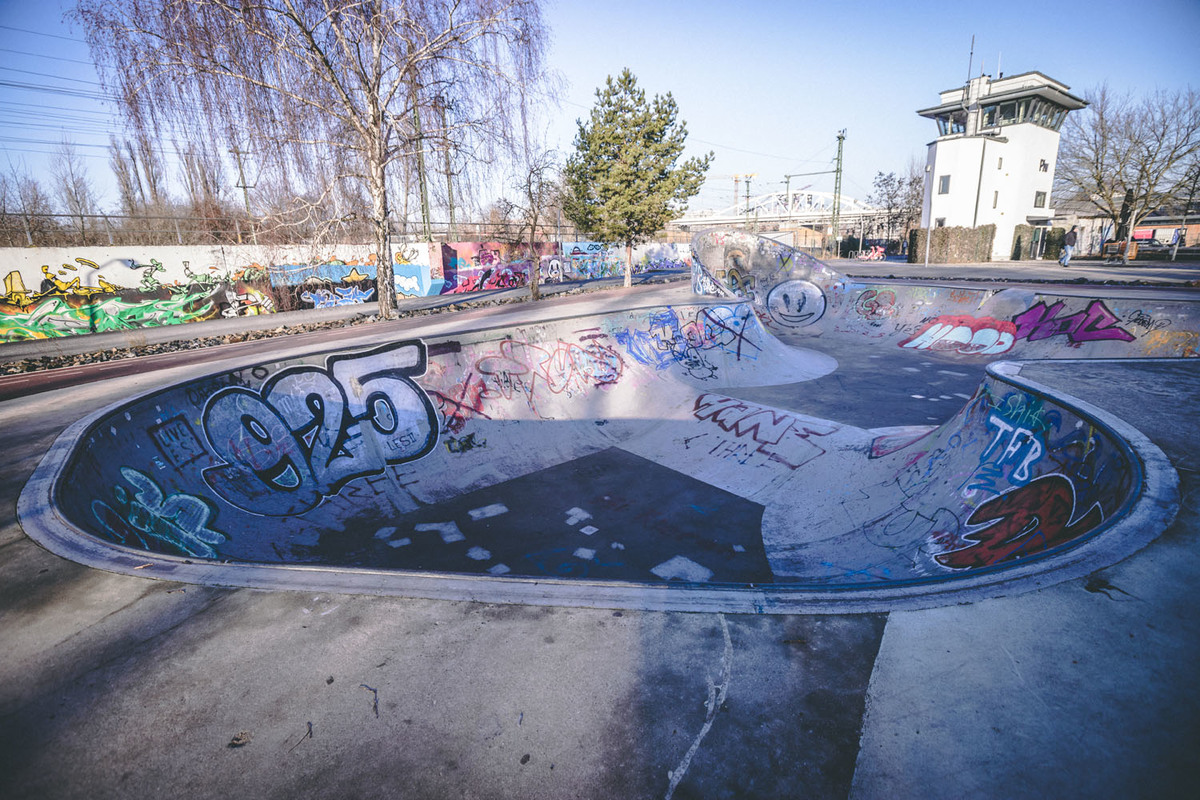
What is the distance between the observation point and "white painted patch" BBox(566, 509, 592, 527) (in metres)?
6.05

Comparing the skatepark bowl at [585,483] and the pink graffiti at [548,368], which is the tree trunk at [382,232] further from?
the pink graffiti at [548,368]

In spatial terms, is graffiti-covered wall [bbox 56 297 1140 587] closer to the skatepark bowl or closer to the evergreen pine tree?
the skatepark bowl

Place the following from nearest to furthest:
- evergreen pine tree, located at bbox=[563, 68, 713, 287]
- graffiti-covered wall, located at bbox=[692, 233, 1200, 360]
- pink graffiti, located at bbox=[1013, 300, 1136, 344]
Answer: graffiti-covered wall, located at bbox=[692, 233, 1200, 360] < pink graffiti, located at bbox=[1013, 300, 1136, 344] < evergreen pine tree, located at bbox=[563, 68, 713, 287]

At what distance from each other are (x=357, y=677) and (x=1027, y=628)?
306 centimetres

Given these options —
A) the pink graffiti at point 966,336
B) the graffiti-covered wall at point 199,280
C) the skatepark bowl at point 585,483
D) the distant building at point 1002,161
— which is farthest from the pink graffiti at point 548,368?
the distant building at point 1002,161

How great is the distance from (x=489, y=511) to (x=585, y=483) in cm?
145

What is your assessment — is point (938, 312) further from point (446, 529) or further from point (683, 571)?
point (446, 529)

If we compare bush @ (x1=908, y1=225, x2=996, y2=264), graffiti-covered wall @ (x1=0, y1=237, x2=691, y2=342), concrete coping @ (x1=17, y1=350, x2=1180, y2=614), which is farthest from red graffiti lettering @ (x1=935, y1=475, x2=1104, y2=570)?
bush @ (x1=908, y1=225, x2=996, y2=264)

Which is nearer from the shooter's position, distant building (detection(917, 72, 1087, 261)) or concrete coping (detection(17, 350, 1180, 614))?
concrete coping (detection(17, 350, 1180, 614))

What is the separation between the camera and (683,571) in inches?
201

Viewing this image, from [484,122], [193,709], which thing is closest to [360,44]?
[484,122]

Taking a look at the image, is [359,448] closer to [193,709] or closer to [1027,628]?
[193,709]

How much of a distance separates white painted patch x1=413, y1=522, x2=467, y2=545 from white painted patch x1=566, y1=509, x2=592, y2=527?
1.25 m

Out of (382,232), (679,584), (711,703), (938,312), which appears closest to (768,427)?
(679,584)
